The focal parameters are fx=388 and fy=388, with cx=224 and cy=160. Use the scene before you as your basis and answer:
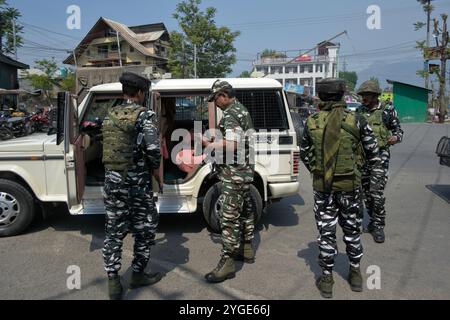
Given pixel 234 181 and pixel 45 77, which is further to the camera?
pixel 45 77

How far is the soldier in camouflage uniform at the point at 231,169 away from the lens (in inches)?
142

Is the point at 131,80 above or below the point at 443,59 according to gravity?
below

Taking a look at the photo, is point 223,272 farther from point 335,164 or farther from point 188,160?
point 188,160

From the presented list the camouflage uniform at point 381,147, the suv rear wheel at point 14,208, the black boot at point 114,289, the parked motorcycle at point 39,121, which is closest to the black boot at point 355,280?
the camouflage uniform at point 381,147

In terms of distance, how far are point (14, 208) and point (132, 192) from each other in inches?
90.0

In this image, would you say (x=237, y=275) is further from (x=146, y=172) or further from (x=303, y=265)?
(x=146, y=172)

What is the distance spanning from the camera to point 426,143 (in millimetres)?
14992

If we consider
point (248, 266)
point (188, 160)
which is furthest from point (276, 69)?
point (248, 266)

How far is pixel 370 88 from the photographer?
4.71 meters

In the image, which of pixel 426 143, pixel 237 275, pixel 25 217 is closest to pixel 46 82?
pixel 426 143

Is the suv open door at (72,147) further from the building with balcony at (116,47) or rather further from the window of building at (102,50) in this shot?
the window of building at (102,50)

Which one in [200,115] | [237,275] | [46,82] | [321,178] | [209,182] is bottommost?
[237,275]

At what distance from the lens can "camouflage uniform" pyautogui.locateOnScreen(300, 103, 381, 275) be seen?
3268 millimetres

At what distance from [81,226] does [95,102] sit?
5.54ft
